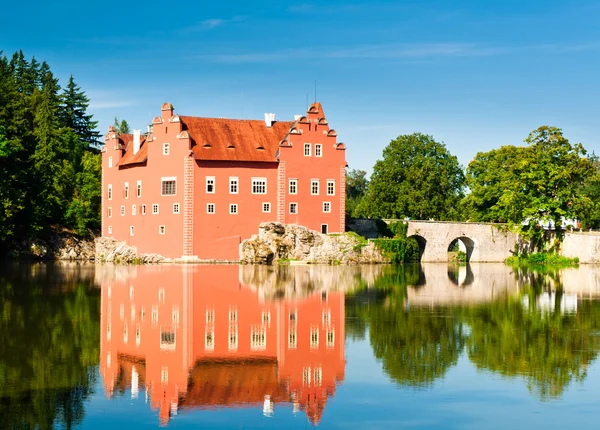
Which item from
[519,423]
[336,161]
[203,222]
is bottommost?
[519,423]

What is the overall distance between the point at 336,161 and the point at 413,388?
152 ft

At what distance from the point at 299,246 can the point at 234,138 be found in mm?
9286

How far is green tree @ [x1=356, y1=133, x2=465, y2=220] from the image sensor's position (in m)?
77.3

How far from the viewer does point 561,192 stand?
63.4m

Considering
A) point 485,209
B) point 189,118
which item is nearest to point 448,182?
point 485,209

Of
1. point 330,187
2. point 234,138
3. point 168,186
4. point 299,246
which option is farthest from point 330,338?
point 234,138

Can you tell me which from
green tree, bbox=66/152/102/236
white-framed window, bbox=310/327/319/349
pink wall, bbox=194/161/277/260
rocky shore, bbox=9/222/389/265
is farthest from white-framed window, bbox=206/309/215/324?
green tree, bbox=66/152/102/236

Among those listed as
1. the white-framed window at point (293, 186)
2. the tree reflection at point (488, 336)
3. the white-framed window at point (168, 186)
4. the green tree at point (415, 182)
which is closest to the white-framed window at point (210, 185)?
the white-framed window at point (168, 186)

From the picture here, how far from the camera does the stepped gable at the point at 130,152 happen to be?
60.6 m

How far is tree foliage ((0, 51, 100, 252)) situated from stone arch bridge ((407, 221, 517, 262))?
2676cm

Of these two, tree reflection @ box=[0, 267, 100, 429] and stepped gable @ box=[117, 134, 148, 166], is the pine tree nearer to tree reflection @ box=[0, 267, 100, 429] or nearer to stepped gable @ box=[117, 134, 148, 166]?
stepped gable @ box=[117, 134, 148, 166]

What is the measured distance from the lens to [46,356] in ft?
53.0

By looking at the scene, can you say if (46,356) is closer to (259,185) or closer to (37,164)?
(259,185)

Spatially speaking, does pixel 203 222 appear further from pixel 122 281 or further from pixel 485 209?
pixel 485 209
